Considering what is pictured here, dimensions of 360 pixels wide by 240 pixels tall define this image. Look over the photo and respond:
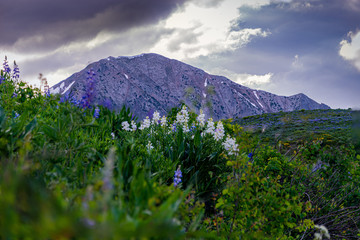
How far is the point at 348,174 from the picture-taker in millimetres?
4996

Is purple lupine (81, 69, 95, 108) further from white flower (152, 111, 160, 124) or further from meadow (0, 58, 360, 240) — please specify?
white flower (152, 111, 160, 124)

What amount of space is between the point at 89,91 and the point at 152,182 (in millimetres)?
2318

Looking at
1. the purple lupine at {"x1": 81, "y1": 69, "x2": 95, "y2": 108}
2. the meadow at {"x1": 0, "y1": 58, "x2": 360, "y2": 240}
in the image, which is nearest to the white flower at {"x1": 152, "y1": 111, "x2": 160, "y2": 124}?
the meadow at {"x1": 0, "y1": 58, "x2": 360, "y2": 240}

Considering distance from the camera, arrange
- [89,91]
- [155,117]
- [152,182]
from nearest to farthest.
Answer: [152,182] → [89,91] → [155,117]

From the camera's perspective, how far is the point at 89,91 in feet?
12.9

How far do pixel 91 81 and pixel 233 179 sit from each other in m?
2.48

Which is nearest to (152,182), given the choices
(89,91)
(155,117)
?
(89,91)

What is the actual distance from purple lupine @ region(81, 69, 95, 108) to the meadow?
0.05 ft

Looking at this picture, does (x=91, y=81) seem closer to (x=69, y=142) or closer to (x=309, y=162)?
(x=69, y=142)

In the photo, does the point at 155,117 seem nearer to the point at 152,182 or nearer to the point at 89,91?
the point at 89,91

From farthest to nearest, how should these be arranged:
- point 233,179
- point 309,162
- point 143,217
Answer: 1. point 309,162
2. point 233,179
3. point 143,217

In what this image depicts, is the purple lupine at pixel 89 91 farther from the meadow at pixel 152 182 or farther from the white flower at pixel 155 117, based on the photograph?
the white flower at pixel 155 117

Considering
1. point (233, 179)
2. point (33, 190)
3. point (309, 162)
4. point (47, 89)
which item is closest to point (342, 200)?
point (309, 162)

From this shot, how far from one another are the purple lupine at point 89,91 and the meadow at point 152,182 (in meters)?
0.02
